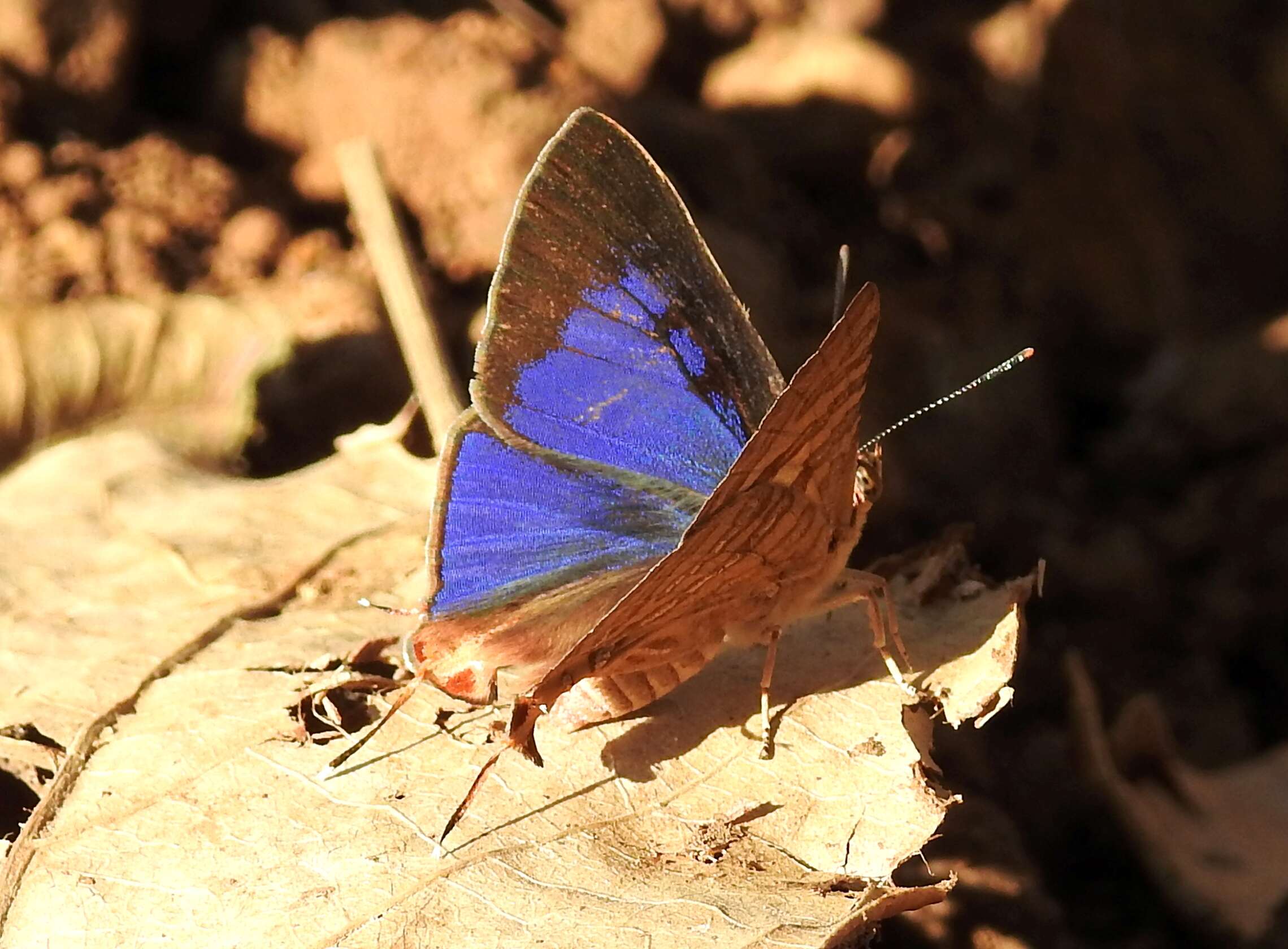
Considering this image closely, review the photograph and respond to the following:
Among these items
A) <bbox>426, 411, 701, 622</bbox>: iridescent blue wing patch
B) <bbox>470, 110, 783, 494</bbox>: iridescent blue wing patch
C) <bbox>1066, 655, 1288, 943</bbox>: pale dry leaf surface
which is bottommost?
<bbox>1066, 655, 1288, 943</bbox>: pale dry leaf surface

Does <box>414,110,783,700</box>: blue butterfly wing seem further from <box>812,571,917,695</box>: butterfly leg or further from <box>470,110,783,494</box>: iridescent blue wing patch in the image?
<box>812,571,917,695</box>: butterfly leg

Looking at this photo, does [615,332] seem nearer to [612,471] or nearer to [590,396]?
[590,396]

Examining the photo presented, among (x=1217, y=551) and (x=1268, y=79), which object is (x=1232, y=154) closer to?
(x=1268, y=79)

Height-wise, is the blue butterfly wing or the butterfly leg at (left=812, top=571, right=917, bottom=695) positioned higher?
the blue butterfly wing

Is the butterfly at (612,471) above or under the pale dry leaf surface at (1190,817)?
above

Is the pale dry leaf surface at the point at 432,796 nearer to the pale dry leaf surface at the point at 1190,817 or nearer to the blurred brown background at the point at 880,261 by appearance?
the blurred brown background at the point at 880,261

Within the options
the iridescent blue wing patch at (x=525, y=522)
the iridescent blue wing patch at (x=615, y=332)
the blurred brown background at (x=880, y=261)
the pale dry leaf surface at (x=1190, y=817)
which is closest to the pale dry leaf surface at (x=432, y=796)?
the iridescent blue wing patch at (x=525, y=522)

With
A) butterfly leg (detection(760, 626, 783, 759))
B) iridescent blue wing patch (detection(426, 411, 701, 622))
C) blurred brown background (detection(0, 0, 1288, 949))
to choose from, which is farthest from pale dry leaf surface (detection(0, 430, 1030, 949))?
blurred brown background (detection(0, 0, 1288, 949))
